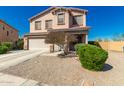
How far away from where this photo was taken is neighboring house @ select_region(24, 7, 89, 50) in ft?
58.9

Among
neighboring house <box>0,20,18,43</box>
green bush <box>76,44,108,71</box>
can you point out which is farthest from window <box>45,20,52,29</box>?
green bush <box>76,44,108,71</box>

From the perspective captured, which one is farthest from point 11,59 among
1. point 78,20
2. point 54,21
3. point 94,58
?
point 78,20

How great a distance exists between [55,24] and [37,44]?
4.22m

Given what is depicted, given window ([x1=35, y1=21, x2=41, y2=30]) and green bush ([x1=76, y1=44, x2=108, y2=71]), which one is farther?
window ([x1=35, y1=21, x2=41, y2=30])

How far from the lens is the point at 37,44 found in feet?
65.3

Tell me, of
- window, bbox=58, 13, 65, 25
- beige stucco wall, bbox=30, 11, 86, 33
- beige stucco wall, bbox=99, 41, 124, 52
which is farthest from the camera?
beige stucco wall, bbox=99, 41, 124, 52

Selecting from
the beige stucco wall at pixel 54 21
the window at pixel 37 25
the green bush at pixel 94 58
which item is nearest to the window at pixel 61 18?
the beige stucco wall at pixel 54 21

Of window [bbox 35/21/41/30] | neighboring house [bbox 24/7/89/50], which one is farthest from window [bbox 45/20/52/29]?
window [bbox 35/21/41/30]

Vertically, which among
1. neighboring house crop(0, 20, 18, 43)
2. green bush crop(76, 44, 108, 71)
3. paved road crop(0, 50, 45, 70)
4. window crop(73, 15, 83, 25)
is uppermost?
window crop(73, 15, 83, 25)

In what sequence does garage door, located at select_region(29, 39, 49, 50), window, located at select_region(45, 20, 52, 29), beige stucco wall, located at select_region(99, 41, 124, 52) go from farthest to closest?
beige stucco wall, located at select_region(99, 41, 124, 52), window, located at select_region(45, 20, 52, 29), garage door, located at select_region(29, 39, 49, 50)

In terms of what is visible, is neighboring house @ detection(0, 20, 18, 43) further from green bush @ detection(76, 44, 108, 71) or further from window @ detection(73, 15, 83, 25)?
green bush @ detection(76, 44, 108, 71)

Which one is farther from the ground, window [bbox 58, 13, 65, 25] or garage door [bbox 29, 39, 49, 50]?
window [bbox 58, 13, 65, 25]

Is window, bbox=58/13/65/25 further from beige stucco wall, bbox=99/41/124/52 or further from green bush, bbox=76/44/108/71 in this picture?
green bush, bbox=76/44/108/71
